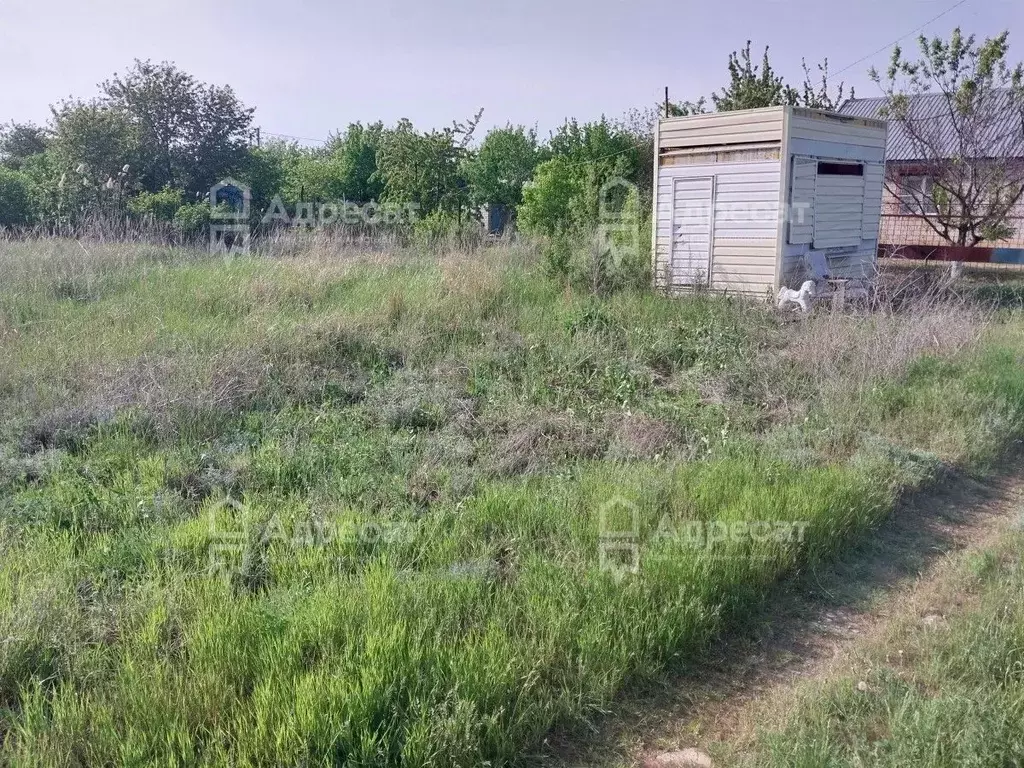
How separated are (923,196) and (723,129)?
9.11 m

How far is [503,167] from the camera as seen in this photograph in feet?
67.3

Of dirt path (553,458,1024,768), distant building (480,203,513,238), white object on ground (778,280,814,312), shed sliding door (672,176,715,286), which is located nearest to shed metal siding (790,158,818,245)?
white object on ground (778,280,814,312)

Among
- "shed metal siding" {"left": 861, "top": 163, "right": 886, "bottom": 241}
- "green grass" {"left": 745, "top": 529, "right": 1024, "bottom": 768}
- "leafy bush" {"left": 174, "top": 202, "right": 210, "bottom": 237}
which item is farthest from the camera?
"leafy bush" {"left": 174, "top": 202, "right": 210, "bottom": 237}

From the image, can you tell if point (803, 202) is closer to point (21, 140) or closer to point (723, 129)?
point (723, 129)

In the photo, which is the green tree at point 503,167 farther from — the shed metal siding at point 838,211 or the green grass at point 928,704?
the green grass at point 928,704

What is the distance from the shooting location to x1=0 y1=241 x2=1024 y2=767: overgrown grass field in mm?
2828

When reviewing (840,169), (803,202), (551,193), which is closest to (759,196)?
(803,202)

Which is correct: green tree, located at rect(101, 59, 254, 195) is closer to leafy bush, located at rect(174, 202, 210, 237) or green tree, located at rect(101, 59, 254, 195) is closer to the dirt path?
leafy bush, located at rect(174, 202, 210, 237)

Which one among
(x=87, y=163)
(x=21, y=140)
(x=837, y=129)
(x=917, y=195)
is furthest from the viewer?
(x=21, y=140)

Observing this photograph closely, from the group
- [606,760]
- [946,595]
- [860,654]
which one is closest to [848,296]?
[946,595]

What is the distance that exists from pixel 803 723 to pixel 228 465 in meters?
3.73

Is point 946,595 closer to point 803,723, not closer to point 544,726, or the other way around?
point 803,723

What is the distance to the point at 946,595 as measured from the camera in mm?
3881

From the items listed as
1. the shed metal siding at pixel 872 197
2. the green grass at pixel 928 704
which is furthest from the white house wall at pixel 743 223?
the green grass at pixel 928 704
